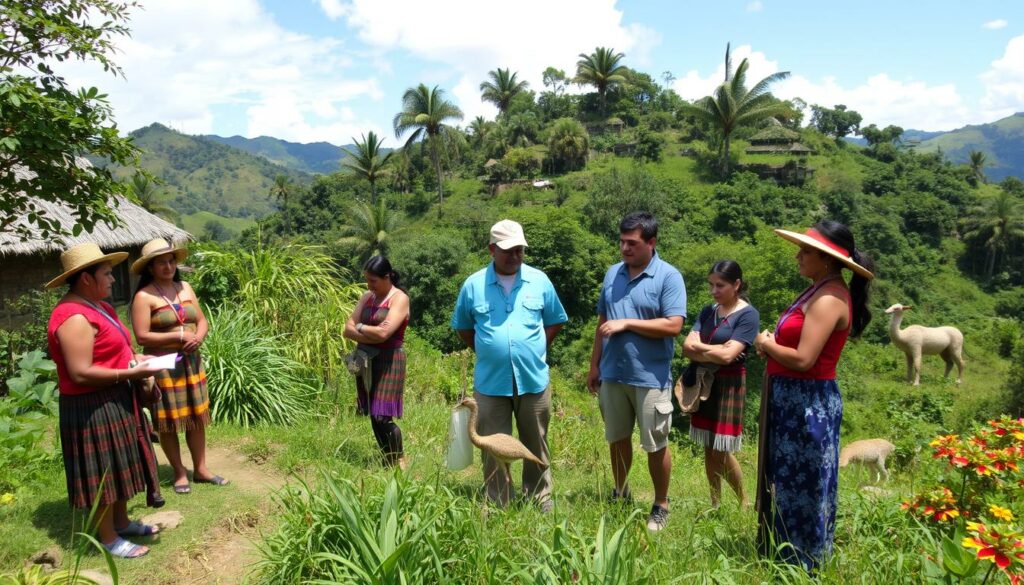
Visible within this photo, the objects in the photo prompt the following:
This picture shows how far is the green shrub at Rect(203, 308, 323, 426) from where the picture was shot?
562 cm

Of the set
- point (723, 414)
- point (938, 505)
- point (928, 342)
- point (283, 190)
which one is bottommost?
point (928, 342)

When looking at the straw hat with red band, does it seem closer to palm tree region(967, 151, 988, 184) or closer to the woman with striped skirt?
the woman with striped skirt

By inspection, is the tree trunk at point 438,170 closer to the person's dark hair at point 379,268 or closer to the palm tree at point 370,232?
the palm tree at point 370,232

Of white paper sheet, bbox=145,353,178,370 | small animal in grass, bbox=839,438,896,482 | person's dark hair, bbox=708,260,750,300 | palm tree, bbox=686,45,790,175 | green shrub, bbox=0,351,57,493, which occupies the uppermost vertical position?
palm tree, bbox=686,45,790,175

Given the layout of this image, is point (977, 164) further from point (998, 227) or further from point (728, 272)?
point (728, 272)

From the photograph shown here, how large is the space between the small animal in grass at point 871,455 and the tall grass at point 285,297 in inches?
196

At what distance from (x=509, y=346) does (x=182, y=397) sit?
210cm

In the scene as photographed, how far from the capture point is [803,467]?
2650 millimetres

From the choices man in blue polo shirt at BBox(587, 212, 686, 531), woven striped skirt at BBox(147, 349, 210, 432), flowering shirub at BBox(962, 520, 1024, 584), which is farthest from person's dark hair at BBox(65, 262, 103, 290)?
flowering shirub at BBox(962, 520, 1024, 584)

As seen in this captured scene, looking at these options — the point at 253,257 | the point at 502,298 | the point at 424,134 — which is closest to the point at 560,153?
the point at 424,134

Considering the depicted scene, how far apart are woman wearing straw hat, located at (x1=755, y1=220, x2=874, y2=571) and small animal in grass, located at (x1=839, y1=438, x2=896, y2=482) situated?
2489 mm

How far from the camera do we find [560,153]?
52219 mm

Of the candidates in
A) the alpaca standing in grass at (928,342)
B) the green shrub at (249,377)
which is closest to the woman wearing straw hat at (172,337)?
the green shrub at (249,377)

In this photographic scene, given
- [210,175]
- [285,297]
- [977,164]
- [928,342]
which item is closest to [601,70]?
[977,164]
